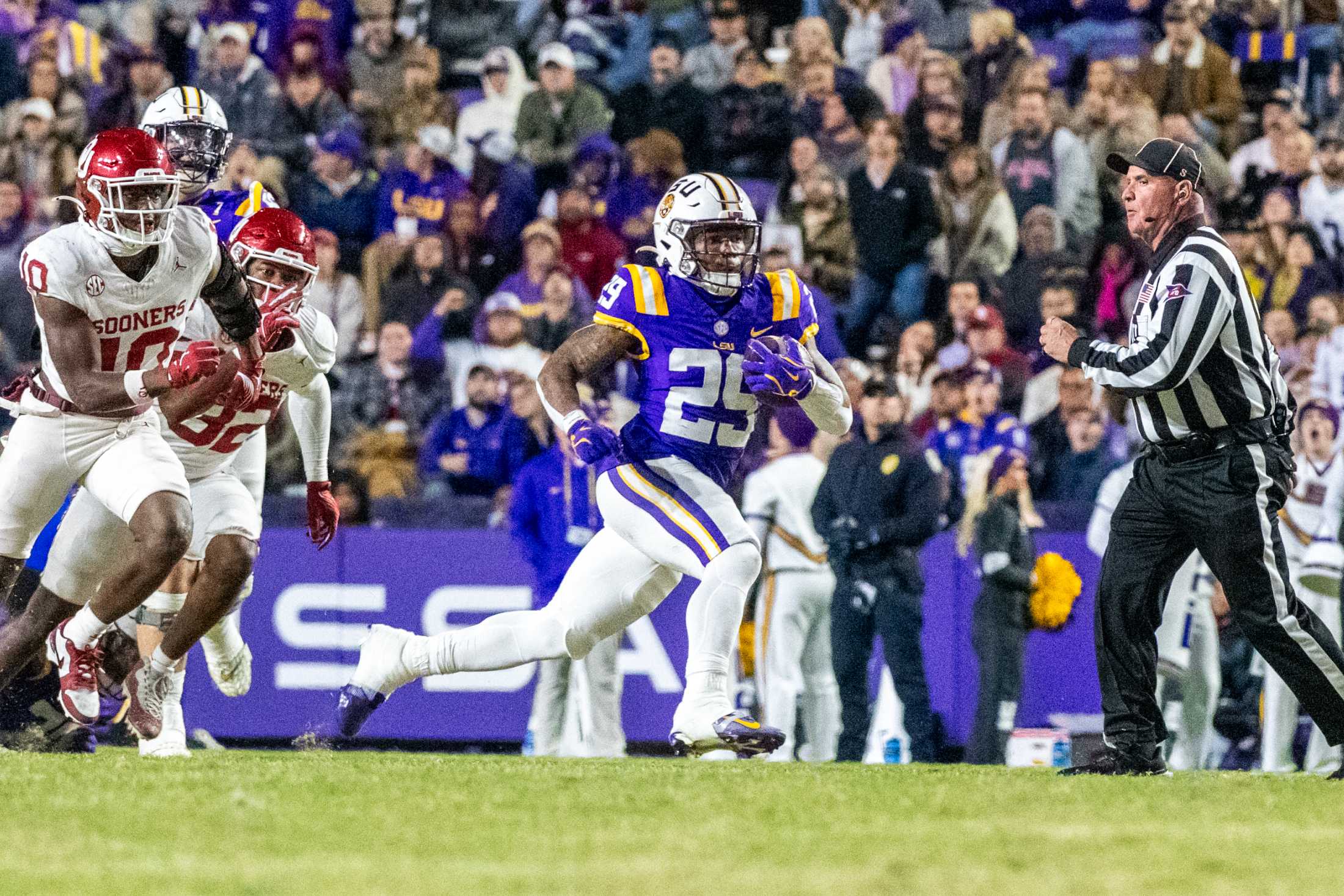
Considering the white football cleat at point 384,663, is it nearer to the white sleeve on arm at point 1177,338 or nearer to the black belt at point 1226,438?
the white sleeve on arm at point 1177,338

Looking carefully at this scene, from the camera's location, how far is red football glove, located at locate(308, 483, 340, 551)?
7.84 metres

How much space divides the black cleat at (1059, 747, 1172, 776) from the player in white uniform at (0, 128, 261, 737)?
329 centimetres

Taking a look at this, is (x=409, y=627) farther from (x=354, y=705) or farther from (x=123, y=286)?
(x=123, y=286)

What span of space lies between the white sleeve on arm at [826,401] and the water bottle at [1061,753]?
294cm

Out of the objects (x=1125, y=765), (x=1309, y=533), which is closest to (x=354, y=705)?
(x=1125, y=765)

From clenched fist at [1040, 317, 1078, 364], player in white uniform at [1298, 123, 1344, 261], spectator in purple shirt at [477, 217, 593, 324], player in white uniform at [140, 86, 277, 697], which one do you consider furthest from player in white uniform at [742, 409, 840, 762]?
player in white uniform at [1298, 123, 1344, 261]

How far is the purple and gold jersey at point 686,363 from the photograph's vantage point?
6941 mm

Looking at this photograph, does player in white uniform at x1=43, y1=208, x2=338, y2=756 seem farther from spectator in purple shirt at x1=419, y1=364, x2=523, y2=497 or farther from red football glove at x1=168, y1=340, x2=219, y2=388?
spectator in purple shirt at x1=419, y1=364, x2=523, y2=497

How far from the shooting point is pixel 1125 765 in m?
6.84

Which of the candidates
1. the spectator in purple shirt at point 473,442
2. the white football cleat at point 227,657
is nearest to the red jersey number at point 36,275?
the white football cleat at point 227,657

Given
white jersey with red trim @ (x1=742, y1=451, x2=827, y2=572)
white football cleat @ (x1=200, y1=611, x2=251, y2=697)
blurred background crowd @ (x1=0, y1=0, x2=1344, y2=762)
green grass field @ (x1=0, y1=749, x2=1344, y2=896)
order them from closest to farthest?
green grass field @ (x1=0, y1=749, x2=1344, y2=896) < white football cleat @ (x1=200, y1=611, x2=251, y2=697) < white jersey with red trim @ (x1=742, y1=451, x2=827, y2=572) < blurred background crowd @ (x1=0, y1=0, x2=1344, y2=762)

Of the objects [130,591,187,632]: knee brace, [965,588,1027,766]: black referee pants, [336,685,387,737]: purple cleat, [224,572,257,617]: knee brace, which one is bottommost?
[965,588,1027,766]: black referee pants

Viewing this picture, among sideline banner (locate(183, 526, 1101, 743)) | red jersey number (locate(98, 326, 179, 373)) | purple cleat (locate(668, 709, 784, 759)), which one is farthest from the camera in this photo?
sideline banner (locate(183, 526, 1101, 743))

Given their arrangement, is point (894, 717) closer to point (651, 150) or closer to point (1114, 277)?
point (1114, 277)
